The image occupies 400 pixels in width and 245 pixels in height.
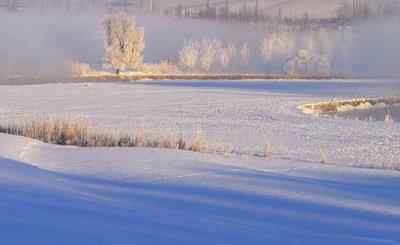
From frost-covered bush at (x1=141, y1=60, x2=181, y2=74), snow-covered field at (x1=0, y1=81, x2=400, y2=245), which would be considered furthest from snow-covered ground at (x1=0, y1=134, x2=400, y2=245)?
frost-covered bush at (x1=141, y1=60, x2=181, y2=74)

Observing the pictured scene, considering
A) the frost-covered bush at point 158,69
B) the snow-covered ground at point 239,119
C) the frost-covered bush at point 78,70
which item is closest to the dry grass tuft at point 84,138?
the snow-covered ground at point 239,119

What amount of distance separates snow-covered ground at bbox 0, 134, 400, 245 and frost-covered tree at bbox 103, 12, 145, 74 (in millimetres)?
78263

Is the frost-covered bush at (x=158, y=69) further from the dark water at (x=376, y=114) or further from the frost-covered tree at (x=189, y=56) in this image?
the dark water at (x=376, y=114)

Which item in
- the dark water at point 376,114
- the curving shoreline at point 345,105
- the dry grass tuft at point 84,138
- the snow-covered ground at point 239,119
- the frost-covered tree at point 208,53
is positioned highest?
the frost-covered tree at point 208,53

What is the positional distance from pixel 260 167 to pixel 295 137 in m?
9.13

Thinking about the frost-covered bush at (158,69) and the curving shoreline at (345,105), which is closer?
the curving shoreline at (345,105)

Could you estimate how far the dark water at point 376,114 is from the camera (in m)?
35.2

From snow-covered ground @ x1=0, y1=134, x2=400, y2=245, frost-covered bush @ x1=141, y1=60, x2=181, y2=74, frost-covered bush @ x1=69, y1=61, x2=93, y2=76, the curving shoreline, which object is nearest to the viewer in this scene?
snow-covered ground @ x1=0, y1=134, x2=400, y2=245

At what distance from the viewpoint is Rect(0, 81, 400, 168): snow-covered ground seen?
19516 mm

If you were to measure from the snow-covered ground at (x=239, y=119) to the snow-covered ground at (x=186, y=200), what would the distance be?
3.61 m

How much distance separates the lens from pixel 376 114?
3788 cm

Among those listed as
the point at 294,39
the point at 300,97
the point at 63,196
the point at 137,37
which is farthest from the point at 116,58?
the point at 63,196

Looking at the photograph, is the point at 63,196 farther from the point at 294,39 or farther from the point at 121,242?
the point at 294,39

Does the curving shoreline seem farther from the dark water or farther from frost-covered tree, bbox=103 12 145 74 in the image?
frost-covered tree, bbox=103 12 145 74
